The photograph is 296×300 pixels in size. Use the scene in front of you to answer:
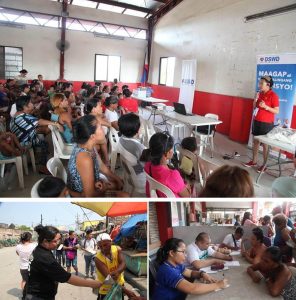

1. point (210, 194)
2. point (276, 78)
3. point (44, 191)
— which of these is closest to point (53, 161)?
point (44, 191)

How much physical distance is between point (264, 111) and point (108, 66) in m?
1.69

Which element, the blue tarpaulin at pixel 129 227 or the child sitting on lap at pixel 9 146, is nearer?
the blue tarpaulin at pixel 129 227

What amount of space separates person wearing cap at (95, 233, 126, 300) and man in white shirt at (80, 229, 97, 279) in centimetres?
1

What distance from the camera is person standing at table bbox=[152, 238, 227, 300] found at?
694mm

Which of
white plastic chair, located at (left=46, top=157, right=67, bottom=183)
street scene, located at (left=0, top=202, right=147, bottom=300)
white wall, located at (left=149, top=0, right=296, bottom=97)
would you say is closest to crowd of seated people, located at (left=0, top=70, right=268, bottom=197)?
white plastic chair, located at (left=46, top=157, right=67, bottom=183)

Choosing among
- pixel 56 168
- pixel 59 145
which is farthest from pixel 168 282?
pixel 59 145

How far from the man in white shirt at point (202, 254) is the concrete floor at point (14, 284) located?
0.27 metres

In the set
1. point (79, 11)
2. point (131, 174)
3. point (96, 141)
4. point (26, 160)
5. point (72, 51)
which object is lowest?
point (26, 160)

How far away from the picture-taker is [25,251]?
2.26 feet

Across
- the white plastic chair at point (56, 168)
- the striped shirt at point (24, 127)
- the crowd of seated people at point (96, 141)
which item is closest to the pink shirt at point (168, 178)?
the crowd of seated people at point (96, 141)

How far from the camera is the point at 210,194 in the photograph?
89 centimetres

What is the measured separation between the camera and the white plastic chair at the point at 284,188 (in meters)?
1.14

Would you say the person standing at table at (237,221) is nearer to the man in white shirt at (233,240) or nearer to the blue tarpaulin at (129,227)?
the man in white shirt at (233,240)

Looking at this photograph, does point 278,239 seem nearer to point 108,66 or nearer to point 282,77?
point 108,66
